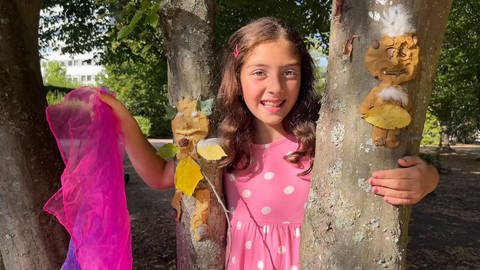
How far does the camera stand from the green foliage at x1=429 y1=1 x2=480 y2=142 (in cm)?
1331

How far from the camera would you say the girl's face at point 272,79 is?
69.1 inches

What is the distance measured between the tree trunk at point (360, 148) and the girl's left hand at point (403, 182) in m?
0.02

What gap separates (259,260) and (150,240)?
5.10m

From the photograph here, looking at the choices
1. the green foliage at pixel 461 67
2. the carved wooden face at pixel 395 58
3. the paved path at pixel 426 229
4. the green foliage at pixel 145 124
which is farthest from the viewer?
the green foliage at pixel 145 124

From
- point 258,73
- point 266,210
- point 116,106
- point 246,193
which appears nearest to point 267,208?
point 266,210

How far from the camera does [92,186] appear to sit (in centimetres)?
185

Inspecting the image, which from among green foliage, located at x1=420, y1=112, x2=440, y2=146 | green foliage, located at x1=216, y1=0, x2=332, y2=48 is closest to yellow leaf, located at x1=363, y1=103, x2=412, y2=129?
green foliage, located at x1=216, y1=0, x2=332, y2=48

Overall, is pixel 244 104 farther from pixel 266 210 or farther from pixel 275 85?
pixel 266 210

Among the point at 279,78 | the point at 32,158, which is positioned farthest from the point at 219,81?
the point at 32,158

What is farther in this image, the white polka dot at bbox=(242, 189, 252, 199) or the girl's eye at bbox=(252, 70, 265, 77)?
the white polka dot at bbox=(242, 189, 252, 199)

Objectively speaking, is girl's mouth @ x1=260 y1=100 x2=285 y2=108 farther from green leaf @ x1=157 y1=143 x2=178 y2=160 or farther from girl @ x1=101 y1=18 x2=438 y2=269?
green leaf @ x1=157 y1=143 x2=178 y2=160

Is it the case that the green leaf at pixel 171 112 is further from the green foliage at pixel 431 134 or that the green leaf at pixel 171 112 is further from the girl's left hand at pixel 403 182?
the green foliage at pixel 431 134

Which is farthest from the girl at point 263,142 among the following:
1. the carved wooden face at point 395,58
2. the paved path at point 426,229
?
the paved path at point 426,229

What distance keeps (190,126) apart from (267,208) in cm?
46
